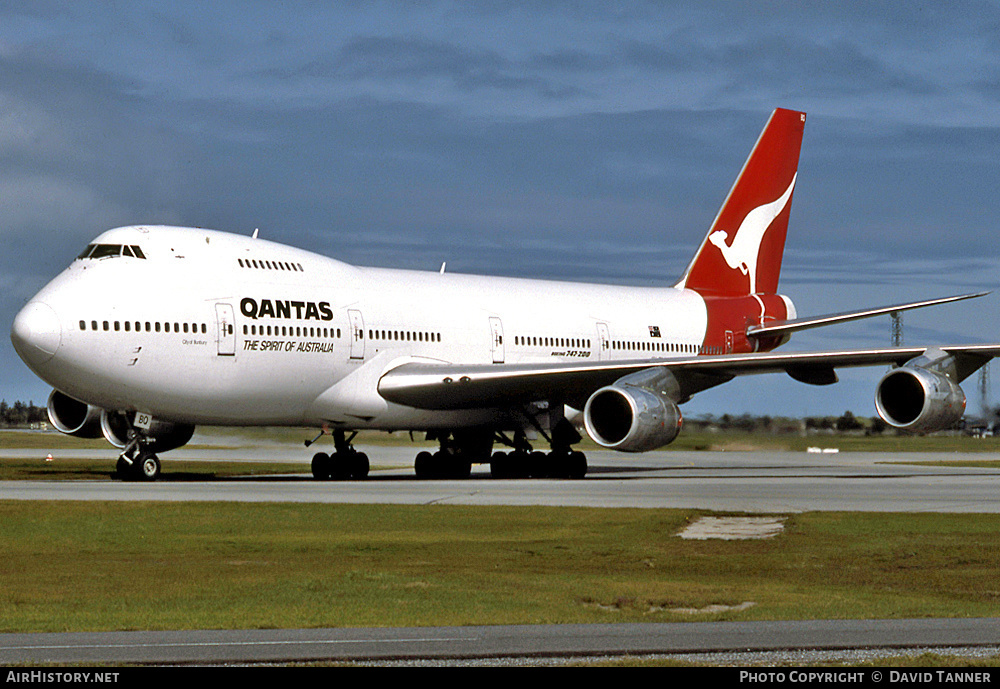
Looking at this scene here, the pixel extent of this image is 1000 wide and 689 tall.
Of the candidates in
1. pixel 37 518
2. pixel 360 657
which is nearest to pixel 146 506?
pixel 37 518

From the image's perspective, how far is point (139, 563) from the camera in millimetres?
13578

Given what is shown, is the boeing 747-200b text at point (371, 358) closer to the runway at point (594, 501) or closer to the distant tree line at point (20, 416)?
the runway at point (594, 501)

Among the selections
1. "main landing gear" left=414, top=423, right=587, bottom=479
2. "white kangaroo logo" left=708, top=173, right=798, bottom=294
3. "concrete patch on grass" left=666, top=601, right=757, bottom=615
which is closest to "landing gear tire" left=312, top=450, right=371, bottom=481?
"main landing gear" left=414, top=423, right=587, bottom=479

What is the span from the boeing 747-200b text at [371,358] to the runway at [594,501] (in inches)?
55.0

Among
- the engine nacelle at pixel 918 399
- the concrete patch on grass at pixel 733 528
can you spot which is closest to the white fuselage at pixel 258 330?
the engine nacelle at pixel 918 399

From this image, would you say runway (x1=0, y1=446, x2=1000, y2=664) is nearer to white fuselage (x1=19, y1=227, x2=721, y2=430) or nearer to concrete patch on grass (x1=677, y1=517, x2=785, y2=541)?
concrete patch on grass (x1=677, y1=517, x2=785, y2=541)

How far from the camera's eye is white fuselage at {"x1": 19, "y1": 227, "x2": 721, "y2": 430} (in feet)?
83.4

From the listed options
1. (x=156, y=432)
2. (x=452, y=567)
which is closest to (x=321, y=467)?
(x=156, y=432)

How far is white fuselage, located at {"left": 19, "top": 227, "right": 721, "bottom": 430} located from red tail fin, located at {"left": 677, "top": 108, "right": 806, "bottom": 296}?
24.0ft

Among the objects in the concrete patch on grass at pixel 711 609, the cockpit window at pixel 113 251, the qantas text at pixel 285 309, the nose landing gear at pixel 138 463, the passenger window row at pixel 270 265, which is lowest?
the concrete patch on grass at pixel 711 609

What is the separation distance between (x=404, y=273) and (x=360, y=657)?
24113mm

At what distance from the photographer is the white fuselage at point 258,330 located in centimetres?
2542

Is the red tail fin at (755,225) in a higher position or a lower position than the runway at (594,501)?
higher
